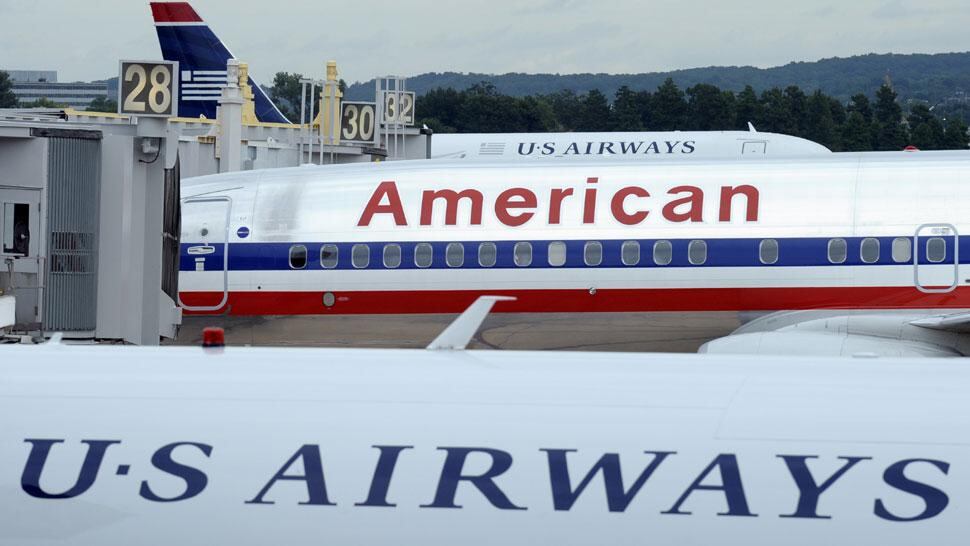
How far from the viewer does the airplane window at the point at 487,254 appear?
20438 mm

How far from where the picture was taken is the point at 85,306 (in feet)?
59.7

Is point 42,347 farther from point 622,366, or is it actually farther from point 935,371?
point 935,371

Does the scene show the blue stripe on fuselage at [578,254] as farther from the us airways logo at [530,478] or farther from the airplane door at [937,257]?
the us airways logo at [530,478]

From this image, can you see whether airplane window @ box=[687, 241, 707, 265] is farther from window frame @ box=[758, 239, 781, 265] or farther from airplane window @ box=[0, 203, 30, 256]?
airplane window @ box=[0, 203, 30, 256]

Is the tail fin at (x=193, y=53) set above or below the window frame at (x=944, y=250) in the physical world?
above

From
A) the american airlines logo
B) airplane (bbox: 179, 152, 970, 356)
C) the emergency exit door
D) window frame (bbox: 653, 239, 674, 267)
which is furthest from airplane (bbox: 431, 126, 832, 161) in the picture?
the emergency exit door

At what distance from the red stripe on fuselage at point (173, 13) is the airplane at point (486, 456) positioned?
49.1 m

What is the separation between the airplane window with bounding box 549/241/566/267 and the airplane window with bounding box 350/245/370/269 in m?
2.60

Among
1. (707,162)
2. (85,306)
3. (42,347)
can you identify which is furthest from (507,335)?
(42,347)

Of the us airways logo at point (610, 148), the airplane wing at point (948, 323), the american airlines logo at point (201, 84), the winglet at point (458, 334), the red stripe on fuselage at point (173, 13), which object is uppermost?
the red stripe on fuselage at point (173, 13)

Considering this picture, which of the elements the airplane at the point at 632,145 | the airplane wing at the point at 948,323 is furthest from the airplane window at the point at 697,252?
the airplane at the point at 632,145

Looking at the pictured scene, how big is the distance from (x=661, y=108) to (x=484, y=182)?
128m

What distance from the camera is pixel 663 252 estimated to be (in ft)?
65.5

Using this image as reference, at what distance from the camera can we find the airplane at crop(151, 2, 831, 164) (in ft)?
179
